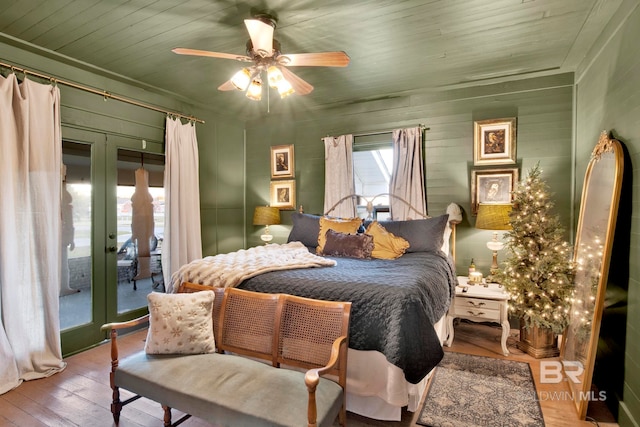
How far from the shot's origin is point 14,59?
277 centimetres

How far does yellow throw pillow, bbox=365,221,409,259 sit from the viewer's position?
3.34 m

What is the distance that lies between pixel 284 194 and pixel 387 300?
3167 millimetres

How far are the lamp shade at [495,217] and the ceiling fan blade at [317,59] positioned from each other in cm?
195

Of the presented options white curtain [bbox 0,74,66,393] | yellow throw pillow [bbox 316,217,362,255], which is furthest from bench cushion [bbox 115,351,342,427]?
yellow throw pillow [bbox 316,217,362,255]

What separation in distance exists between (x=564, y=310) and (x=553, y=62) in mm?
2284

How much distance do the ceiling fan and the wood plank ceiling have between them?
0.69ft

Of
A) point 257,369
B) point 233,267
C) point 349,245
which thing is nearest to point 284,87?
point 233,267

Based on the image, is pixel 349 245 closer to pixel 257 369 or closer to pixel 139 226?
pixel 257 369

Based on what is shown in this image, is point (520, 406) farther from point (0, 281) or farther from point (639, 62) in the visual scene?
point (0, 281)

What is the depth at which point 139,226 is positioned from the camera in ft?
12.3

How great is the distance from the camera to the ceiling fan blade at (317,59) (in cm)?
231

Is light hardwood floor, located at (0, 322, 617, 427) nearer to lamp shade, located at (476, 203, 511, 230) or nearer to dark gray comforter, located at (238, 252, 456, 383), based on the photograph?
dark gray comforter, located at (238, 252, 456, 383)

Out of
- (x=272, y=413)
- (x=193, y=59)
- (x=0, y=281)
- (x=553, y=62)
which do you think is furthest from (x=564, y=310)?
(x=0, y=281)

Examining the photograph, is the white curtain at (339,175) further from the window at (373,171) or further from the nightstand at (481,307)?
the nightstand at (481,307)
